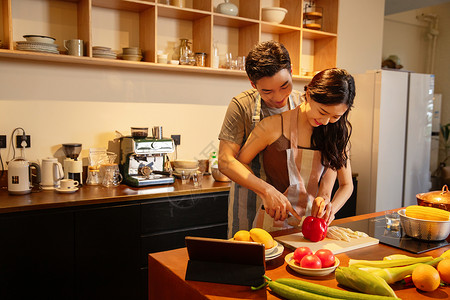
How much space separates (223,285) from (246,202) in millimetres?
928

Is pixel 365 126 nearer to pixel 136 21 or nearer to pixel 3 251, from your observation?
pixel 136 21

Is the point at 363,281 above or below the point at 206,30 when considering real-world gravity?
below

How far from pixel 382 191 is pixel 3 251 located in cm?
323

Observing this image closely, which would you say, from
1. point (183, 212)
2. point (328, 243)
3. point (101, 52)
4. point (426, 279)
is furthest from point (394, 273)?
point (101, 52)

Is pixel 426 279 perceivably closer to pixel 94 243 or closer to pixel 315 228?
pixel 315 228

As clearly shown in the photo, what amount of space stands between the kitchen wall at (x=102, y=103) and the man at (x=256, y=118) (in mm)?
1444

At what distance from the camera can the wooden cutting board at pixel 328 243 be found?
1.45 m

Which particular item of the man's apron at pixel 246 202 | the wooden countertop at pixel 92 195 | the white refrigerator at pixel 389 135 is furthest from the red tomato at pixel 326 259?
the white refrigerator at pixel 389 135

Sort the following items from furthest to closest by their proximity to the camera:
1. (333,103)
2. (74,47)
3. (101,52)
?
(101,52), (74,47), (333,103)

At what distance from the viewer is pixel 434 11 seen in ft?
21.1

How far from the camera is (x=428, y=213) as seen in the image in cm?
163

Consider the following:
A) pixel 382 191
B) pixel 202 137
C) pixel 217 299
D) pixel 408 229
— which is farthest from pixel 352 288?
pixel 382 191

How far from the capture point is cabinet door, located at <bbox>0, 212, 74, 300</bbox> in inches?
89.6

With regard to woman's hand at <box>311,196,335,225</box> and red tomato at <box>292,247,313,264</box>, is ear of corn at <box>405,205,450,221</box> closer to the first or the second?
woman's hand at <box>311,196,335,225</box>
